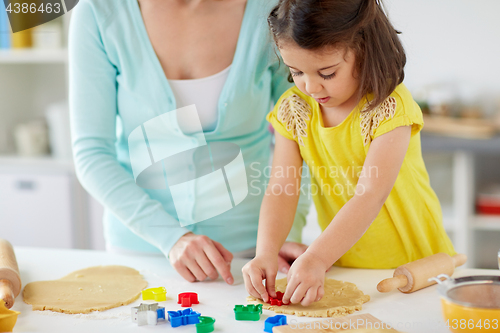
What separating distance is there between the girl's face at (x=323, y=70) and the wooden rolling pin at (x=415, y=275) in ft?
0.98

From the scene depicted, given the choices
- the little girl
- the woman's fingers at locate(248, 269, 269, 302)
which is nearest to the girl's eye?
the little girl

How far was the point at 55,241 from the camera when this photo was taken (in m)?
2.21

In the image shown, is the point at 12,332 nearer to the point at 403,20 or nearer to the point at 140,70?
the point at 140,70

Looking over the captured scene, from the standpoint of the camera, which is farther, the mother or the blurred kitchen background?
the blurred kitchen background

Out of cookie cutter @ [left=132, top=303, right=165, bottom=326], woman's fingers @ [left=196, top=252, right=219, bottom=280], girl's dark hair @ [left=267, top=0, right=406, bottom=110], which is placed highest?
girl's dark hair @ [left=267, top=0, right=406, bottom=110]

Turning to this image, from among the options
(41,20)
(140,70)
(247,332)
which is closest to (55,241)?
(41,20)

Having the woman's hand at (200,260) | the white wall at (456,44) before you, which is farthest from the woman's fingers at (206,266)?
the white wall at (456,44)

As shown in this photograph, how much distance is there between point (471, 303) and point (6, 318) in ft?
1.88

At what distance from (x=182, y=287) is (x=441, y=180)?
5.69 feet

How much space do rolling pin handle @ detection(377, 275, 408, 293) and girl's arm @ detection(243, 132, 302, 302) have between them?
16 centimetres

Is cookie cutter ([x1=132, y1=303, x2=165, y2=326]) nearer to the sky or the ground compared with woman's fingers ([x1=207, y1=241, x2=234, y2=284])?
nearer to the ground

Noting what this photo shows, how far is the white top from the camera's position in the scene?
1.00 meters

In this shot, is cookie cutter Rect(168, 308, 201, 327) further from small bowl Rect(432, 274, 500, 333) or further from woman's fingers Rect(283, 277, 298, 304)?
small bowl Rect(432, 274, 500, 333)

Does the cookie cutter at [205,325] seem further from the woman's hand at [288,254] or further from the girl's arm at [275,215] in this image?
the woman's hand at [288,254]
